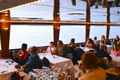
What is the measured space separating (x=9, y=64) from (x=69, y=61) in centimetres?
151

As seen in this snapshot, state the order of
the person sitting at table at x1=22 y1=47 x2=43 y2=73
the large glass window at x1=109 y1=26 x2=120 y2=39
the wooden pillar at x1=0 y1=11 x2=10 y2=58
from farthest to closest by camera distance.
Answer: the large glass window at x1=109 y1=26 x2=120 y2=39 < the wooden pillar at x1=0 y1=11 x2=10 y2=58 < the person sitting at table at x1=22 y1=47 x2=43 y2=73

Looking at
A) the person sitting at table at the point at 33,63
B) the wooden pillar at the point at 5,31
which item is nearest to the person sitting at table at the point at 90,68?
the person sitting at table at the point at 33,63

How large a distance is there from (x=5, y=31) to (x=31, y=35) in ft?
8.27

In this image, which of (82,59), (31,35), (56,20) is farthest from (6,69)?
(56,20)

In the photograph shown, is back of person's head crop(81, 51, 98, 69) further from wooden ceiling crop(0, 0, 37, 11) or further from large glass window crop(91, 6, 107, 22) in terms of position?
large glass window crop(91, 6, 107, 22)

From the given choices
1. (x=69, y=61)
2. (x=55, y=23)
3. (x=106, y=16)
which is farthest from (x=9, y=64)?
(x=106, y=16)

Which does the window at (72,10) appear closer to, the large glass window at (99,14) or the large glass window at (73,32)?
the large glass window at (73,32)

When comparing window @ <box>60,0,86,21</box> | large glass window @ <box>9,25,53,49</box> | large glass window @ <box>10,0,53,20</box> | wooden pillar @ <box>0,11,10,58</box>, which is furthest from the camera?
window @ <box>60,0,86,21</box>

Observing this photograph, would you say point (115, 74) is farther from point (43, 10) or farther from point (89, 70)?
point (43, 10)

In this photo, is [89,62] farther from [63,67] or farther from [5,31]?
[5,31]

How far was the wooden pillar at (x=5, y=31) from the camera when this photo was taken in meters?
7.05

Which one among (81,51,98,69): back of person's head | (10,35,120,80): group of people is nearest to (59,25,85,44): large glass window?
(10,35,120,80): group of people

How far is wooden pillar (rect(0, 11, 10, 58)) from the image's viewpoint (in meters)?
7.05

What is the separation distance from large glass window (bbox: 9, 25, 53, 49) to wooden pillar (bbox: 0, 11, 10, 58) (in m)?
0.39
